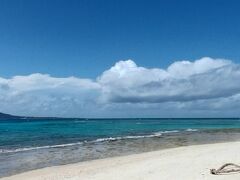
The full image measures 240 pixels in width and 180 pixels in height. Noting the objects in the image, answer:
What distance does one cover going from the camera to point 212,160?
17578 millimetres

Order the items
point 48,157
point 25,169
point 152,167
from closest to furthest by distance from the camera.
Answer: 1. point 152,167
2. point 25,169
3. point 48,157

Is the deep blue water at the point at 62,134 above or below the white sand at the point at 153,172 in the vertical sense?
above

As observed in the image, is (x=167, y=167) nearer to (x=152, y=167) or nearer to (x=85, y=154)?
(x=152, y=167)

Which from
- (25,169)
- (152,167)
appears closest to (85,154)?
(25,169)

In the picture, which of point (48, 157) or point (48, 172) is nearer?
point (48, 172)

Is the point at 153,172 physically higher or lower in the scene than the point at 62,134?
lower

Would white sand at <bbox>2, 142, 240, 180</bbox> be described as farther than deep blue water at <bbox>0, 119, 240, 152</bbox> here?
No

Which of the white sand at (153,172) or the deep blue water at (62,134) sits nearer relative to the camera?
the white sand at (153,172)

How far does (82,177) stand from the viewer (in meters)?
15.5

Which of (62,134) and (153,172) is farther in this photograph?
(62,134)

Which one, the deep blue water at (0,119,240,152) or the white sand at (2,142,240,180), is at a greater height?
the deep blue water at (0,119,240,152)

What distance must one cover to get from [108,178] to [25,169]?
22.6ft

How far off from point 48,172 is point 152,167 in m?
5.18

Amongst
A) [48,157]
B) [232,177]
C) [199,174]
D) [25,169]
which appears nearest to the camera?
[232,177]
